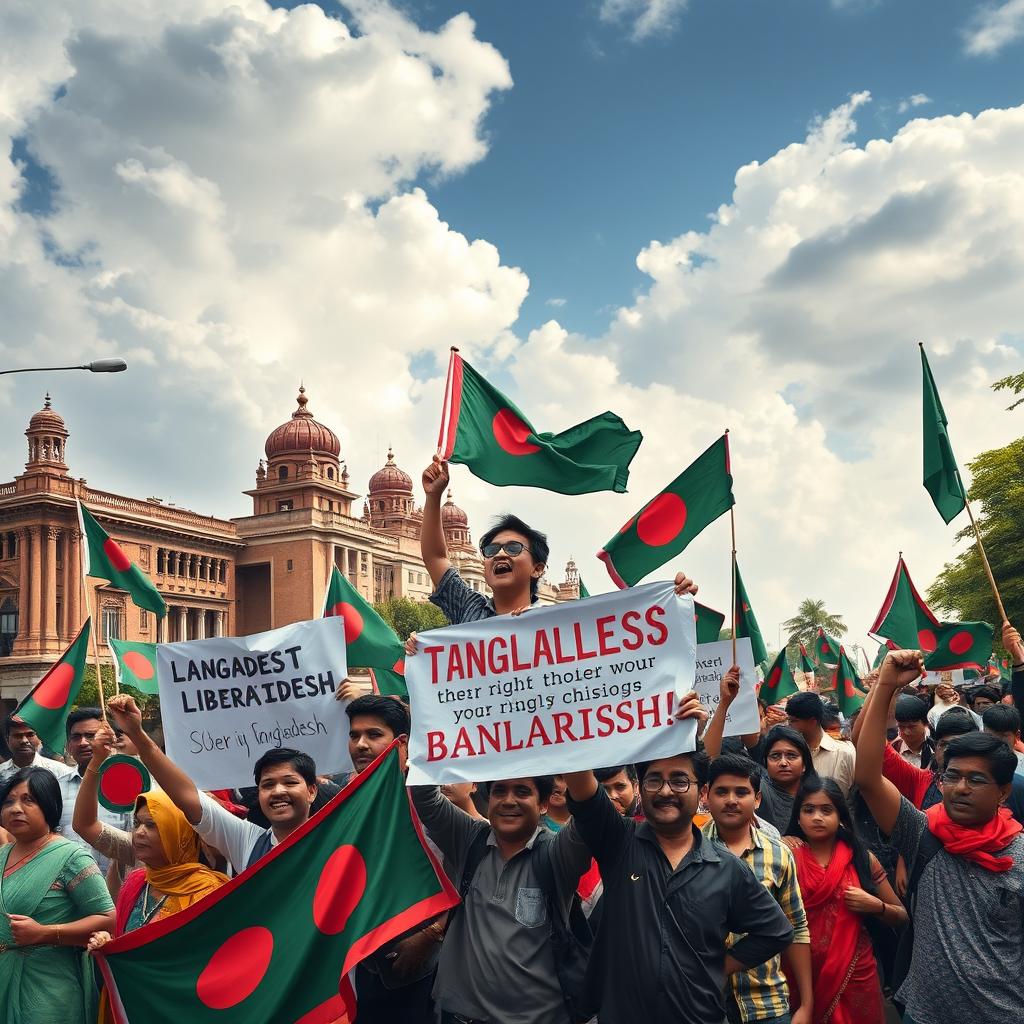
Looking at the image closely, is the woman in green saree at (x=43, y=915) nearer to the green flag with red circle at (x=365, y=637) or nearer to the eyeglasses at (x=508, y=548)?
the eyeglasses at (x=508, y=548)

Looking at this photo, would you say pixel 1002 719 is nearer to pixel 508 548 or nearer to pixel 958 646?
pixel 508 548

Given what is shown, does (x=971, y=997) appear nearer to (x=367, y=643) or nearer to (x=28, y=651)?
(x=367, y=643)

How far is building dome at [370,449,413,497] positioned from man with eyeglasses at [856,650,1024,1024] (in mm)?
80468

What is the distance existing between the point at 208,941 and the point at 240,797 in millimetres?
2658

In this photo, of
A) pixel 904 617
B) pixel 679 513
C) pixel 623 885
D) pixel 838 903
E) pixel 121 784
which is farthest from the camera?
pixel 904 617

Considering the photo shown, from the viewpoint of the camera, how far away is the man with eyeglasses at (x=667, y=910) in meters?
3.39

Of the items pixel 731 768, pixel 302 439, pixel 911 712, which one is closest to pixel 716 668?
pixel 911 712

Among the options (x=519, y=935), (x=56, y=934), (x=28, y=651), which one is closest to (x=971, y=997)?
(x=519, y=935)

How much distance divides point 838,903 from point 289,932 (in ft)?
7.20

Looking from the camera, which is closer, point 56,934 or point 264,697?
point 56,934

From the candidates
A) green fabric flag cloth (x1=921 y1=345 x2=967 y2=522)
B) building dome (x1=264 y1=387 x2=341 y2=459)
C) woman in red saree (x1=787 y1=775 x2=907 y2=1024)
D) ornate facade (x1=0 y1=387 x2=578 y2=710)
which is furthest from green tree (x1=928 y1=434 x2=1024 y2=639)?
building dome (x1=264 y1=387 x2=341 y2=459)

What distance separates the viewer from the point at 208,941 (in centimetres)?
380

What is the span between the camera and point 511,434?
5.55 m

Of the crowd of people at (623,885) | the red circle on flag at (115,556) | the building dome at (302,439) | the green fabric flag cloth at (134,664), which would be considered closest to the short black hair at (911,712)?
the crowd of people at (623,885)
